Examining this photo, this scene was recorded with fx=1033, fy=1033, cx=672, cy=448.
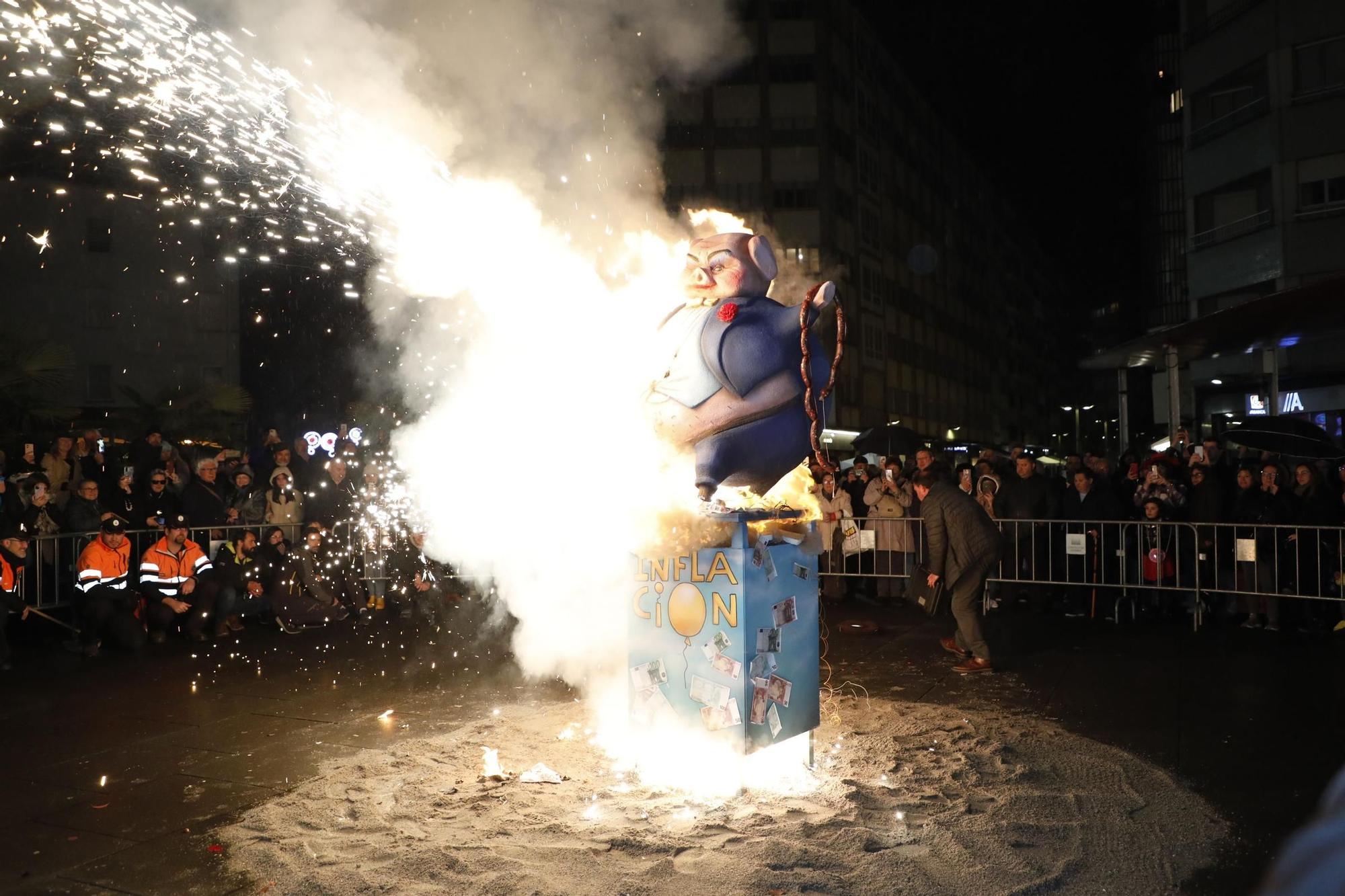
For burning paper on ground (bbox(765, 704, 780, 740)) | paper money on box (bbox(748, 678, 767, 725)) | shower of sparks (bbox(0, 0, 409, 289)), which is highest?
shower of sparks (bbox(0, 0, 409, 289))

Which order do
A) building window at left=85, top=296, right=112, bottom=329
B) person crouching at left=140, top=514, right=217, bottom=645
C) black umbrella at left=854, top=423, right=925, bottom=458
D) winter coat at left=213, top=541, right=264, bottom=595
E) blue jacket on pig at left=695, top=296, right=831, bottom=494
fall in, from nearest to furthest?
blue jacket on pig at left=695, top=296, right=831, bottom=494
person crouching at left=140, top=514, right=217, bottom=645
winter coat at left=213, top=541, right=264, bottom=595
black umbrella at left=854, top=423, right=925, bottom=458
building window at left=85, top=296, right=112, bottom=329

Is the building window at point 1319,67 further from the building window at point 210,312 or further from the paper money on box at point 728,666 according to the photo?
the building window at point 210,312

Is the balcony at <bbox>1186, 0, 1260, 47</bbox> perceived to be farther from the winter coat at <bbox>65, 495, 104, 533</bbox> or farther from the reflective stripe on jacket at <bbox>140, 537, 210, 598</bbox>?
the winter coat at <bbox>65, 495, 104, 533</bbox>

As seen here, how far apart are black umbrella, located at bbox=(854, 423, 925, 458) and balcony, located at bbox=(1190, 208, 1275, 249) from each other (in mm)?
14066

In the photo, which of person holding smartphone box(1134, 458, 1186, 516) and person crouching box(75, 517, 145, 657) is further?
person holding smartphone box(1134, 458, 1186, 516)

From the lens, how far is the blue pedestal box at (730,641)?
18.9 feet

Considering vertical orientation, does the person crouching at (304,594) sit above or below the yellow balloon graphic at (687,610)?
below

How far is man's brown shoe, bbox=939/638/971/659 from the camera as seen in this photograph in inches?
377

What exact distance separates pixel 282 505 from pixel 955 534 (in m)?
8.21

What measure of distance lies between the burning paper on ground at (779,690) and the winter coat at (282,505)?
28.1 ft

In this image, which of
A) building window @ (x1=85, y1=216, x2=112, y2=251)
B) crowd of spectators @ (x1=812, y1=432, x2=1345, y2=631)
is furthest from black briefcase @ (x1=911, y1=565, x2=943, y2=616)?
building window @ (x1=85, y1=216, x2=112, y2=251)

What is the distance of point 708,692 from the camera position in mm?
5867

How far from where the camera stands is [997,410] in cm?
7775

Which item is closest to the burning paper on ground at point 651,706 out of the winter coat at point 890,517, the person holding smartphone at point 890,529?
the person holding smartphone at point 890,529
